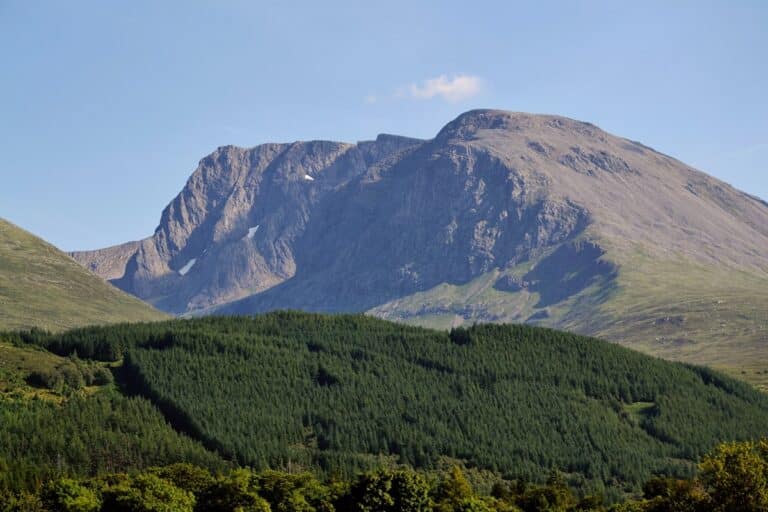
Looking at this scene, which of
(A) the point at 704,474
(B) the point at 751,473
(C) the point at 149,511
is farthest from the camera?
(C) the point at 149,511

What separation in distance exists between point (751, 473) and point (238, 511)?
276 ft

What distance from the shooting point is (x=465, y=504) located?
199875 millimetres

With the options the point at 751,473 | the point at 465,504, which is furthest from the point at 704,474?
the point at 465,504

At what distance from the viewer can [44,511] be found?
200m

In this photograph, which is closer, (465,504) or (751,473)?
(751,473)

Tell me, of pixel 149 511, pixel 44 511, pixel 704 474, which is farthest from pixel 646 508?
pixel 44 511

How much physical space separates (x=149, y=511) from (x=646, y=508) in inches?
3375

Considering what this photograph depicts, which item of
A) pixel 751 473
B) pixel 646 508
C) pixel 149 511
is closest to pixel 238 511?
pixel 149 511

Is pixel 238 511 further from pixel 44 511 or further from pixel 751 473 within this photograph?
pixel 751 473

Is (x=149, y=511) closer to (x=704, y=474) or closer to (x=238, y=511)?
(x=238, y=511)

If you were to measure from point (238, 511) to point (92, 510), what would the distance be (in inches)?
1089

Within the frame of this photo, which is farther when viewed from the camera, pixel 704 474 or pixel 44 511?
pixel 44 511

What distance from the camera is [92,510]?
19688 centimetres

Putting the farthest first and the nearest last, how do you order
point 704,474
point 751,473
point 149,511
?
point 149,511
point 704,474
point 751,473
